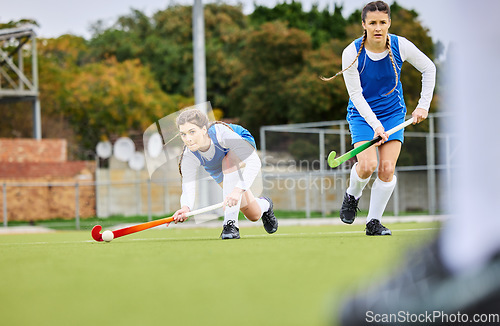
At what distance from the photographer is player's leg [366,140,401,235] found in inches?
219

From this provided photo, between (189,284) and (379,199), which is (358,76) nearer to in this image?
(379,199)

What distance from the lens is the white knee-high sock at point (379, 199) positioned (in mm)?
5695

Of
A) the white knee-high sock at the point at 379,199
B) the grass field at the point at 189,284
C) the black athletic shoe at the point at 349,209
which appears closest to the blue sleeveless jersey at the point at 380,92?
the white knee-high sock at the point at 379,199

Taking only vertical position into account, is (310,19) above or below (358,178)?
above

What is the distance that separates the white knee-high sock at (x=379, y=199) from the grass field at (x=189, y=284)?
1.62m

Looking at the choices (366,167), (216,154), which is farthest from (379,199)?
(216,154)

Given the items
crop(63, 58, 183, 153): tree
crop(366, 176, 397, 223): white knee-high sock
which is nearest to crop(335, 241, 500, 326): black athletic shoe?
crop(366, 176, 397, 223): white knee-high sock

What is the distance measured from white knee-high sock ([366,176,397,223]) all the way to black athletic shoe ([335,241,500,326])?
3928mm

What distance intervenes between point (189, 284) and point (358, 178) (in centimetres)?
331

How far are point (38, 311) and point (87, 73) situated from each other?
29.9m

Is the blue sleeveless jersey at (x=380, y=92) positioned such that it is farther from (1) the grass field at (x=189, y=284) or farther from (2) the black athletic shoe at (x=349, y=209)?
(1) the grass field at (x=189, y=284)

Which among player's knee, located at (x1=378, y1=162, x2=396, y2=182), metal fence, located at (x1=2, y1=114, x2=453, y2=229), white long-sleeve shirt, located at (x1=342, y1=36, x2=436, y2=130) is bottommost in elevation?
metal fence, located at (x1=2, y1=114, x2=453, y2=229)

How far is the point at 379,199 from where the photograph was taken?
575cm

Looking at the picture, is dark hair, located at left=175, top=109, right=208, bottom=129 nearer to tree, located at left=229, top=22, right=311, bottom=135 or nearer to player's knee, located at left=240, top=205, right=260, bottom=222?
player's knee, located at left=240, top=205, right=260, bottom=222
